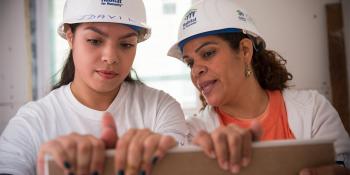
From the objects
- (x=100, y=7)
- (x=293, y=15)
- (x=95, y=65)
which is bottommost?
(x=95, y=65)

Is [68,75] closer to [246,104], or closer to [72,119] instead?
[72,119]

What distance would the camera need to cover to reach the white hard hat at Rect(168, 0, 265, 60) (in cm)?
131

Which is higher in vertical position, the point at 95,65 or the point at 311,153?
the point at 95,65

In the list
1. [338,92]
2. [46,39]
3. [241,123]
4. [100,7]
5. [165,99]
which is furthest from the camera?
[46,39]

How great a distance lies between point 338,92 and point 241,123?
1.53 metres

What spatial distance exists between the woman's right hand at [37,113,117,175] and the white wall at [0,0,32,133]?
8.52 ft

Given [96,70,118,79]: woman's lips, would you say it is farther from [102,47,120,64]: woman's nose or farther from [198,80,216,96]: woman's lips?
[198,80,216,96]: woman's lips

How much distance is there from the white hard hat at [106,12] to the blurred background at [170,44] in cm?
133

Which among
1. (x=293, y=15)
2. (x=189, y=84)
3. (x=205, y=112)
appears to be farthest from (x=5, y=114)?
(x=293, y=15)

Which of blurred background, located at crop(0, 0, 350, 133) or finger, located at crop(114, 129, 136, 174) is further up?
blurred background, located at crop(0, 0, 350, 133)

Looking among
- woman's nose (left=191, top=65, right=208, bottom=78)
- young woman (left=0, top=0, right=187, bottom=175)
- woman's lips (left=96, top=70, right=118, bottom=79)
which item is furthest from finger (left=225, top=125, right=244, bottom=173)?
woman's nose (left=191, top=65, right=208, bottom=78)

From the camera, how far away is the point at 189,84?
2807 mm

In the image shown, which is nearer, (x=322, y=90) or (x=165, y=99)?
(x=165, y=99)

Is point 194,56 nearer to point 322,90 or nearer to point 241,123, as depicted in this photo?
point 241,123
